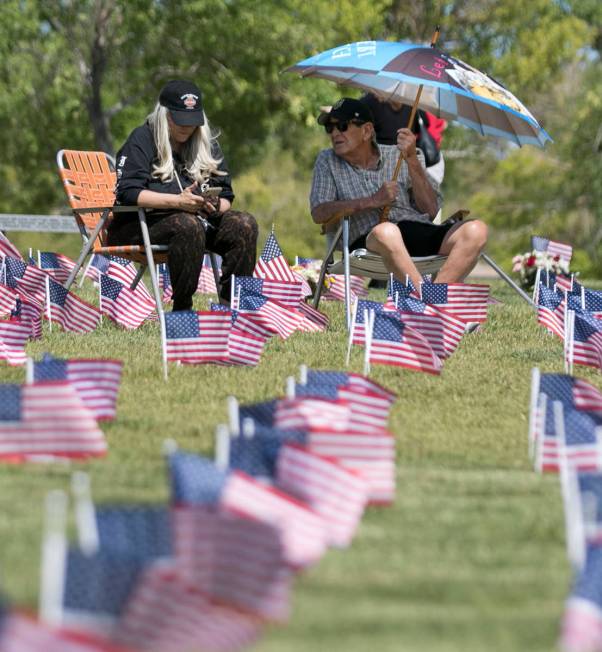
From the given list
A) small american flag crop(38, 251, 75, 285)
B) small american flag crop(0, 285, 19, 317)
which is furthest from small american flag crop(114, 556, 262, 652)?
small american flag crop(38, 251, 75, 285)

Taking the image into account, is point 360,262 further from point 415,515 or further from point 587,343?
point 415,515

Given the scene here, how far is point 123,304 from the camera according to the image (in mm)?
8492

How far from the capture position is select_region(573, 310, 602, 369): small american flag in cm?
673

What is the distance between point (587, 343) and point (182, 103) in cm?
270

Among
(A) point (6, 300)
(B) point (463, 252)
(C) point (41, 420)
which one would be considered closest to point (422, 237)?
(B) point (463, 252)

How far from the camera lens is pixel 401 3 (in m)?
34.3

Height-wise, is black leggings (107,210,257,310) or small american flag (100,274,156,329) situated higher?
black leggings (107,210,257,310)

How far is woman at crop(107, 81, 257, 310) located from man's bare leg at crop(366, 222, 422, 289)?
734 millimetres

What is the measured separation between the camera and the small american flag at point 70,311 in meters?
8.22

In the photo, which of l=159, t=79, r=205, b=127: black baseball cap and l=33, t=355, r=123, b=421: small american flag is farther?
l=159, t=79, r=205, b=127: black baseball cap

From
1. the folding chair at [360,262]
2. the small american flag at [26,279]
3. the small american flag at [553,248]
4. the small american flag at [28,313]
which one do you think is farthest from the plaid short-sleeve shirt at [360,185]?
the small american flag at [553,248]

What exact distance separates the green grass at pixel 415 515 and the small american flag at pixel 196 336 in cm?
9

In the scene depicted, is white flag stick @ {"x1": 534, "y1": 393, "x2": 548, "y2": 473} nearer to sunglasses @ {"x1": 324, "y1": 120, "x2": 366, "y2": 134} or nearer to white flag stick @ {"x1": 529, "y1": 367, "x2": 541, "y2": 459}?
white flag stick @ {"x1": 529, "y1": 367, "x2": 541, "y2": 459}

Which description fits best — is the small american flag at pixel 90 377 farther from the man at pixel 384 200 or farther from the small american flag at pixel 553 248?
the small american flag at pixel 553 248
